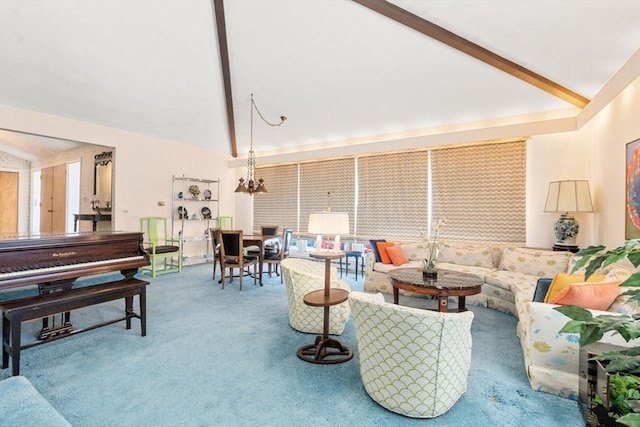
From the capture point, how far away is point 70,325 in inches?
125

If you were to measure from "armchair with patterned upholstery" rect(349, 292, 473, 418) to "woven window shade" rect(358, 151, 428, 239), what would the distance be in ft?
12.6

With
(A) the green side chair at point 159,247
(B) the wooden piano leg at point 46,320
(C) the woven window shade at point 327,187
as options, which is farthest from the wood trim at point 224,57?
(B) the wooden piano leg at point 46,320

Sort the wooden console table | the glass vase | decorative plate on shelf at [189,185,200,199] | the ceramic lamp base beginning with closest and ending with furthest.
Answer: the glass vase, the ceramic lamp base, the wooden console table, decorative plate on shelf at [189,185,200,199]

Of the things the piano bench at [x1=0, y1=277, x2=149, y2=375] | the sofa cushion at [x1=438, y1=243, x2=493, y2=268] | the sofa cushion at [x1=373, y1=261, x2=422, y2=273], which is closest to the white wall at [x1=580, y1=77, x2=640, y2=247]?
the sofa cushion at [x1=438, y1=243, x2=493, y2=268]

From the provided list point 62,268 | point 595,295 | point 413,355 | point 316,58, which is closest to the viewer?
point 413,355

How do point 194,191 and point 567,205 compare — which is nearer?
point 567,205

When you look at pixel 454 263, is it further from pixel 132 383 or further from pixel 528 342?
pixel 132 383

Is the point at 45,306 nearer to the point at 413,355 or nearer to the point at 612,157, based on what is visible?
the point at 413,355

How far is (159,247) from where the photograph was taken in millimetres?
5996

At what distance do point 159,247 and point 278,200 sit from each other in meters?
2.82

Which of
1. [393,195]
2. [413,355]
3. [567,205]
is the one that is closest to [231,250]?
[393,195]

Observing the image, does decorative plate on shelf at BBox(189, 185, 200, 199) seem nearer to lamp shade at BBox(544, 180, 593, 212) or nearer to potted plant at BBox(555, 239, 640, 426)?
lamp shade at BBox(544, 180, 593, 212)

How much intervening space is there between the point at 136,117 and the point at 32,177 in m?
5.13

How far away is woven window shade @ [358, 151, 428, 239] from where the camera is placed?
5.78 m
